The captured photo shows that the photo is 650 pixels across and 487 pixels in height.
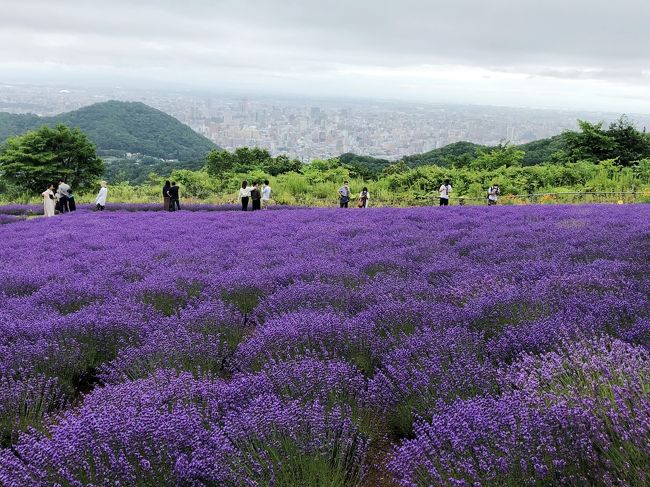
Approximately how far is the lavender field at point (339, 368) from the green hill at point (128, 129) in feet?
228

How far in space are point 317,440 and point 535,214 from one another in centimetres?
839

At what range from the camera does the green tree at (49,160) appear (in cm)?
3127

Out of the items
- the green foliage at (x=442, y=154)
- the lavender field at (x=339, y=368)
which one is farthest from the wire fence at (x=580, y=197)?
the green foliage at (x=442, y=154)

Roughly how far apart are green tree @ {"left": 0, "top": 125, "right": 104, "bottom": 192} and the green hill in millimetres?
38081

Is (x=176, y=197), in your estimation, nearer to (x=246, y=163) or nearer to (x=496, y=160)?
(x=496, y=160)

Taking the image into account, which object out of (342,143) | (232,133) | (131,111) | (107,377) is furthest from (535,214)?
(232,133)

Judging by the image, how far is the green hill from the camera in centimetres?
7569

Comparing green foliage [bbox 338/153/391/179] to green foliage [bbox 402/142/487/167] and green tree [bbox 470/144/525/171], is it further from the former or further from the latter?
Result: green tree [bbox 470/144/525/171]

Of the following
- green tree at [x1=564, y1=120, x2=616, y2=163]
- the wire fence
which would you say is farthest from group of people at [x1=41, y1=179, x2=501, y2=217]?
green tree at [x1=564, y1=120, x2=616, y2=163]

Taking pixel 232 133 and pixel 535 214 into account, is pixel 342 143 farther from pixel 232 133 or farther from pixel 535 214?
pixel 535 214

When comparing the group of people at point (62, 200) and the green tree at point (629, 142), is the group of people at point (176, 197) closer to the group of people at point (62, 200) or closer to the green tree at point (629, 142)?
the group of people at point (62, 200)

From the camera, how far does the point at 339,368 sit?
268cm

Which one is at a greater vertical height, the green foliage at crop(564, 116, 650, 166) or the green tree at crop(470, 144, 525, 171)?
the green foliage at crop(564, 116, 650, 166)

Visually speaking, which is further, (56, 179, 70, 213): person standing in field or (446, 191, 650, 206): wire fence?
(56, 179, 70, 213): person standing in field
